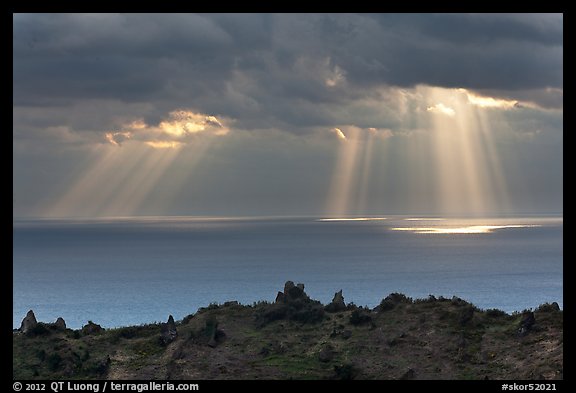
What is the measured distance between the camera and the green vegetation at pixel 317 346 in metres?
43.3

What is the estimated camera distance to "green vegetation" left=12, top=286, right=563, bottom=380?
4328 cm

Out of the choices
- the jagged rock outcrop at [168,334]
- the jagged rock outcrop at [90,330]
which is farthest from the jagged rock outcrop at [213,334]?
the jagged rock outcrop at [90,330]

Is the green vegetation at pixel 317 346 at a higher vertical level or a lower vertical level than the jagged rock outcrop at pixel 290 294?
lower

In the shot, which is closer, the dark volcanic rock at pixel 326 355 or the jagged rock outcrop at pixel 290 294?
the dark volcanic rock at pixel 326 355

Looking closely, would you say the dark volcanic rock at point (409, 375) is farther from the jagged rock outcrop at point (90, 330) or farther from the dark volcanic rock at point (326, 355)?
the jagged rock outcrop at point (90, 330)

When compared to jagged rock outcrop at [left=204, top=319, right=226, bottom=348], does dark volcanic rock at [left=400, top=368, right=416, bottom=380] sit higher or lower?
lower

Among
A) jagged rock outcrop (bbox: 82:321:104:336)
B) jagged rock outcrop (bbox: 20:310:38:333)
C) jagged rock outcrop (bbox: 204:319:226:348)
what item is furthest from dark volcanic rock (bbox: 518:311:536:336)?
jagged rock outcrop (bbox: 20:310:38:333)

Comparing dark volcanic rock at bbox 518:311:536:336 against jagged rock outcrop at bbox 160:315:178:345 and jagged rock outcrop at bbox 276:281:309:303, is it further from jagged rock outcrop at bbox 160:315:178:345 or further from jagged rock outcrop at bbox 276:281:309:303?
jagged rock outcrop at bbox 160:315:178:345

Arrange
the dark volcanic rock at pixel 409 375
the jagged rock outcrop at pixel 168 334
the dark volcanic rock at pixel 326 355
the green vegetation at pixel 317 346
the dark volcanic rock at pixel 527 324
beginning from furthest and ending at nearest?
1. the jagged rock outcrop at pixel 168 334
2. the dark volcanic rock at pixel 527 324
3. the dark volcanic rock at pixel 326 355
4. the green vegetation at pixel 317 346
5. the dark volcanic rock at pixel 409 375
